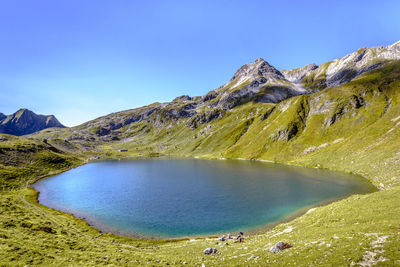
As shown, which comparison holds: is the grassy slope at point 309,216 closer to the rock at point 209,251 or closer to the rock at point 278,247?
the rock at point 278,247

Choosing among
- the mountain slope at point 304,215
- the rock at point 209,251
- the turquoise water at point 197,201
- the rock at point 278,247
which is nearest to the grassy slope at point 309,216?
the mountain slope at point 304,215

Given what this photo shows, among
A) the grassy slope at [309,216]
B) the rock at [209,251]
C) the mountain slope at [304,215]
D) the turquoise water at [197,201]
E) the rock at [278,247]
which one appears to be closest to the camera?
the mountain slope at [304,215]

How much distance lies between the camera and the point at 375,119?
13488 cm

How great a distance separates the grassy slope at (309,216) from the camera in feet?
70.2

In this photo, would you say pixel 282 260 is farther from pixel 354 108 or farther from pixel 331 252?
pixel 354 108

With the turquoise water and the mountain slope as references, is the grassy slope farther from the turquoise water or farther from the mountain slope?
the turquoise water

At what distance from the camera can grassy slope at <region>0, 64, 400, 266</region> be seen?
2139 centimetres

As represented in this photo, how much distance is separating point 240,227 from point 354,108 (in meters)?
170

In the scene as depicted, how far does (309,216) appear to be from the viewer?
145 feet

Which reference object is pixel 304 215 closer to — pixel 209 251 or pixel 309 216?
pixel 309 216

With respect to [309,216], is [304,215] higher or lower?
lower

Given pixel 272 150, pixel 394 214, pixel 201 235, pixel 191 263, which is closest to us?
pixel 191 263

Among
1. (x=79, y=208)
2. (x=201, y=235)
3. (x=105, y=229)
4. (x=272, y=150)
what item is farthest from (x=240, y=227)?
(x=272, y=150)

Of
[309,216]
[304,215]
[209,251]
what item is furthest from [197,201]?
[209,251]
